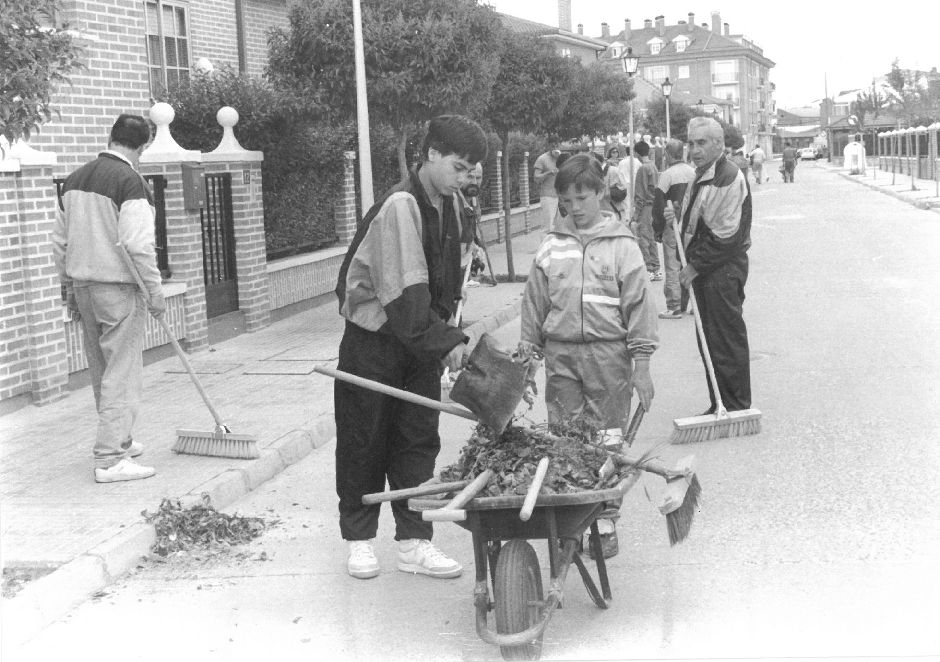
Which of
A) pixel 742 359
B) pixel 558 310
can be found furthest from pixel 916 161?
pixel 558 310

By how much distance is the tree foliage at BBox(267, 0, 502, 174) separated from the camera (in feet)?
41.1

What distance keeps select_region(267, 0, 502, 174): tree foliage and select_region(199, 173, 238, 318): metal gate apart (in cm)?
141

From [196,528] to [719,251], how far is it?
3755mm

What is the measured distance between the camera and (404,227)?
16.4 feet

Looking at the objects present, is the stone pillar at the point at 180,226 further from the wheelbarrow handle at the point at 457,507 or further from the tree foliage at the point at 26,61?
the wheelbarrow handle at the point at 457,507

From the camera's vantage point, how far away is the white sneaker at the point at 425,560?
5.46 meters

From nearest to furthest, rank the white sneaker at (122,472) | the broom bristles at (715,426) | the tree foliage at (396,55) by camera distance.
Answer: the white sneaker at (122,472), the broom bristles at (715,426), the tree foliage at (396,55)

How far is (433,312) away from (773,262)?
14910 millimetres

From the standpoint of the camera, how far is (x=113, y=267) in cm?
720

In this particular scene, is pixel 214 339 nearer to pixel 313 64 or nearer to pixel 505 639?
pixel 313 64

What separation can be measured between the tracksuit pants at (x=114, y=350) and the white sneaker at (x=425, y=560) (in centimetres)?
236

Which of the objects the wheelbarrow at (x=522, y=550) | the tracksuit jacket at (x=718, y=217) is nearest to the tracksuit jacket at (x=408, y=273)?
the wheelbarrow at (x=522, y=550)

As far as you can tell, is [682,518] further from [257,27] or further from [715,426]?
[257,27]

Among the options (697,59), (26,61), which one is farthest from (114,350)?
(697,59)
